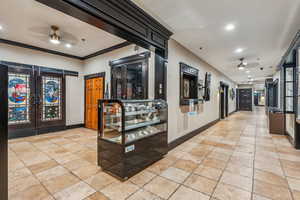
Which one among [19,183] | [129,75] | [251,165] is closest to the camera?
[19,183]

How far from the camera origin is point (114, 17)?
1896mm

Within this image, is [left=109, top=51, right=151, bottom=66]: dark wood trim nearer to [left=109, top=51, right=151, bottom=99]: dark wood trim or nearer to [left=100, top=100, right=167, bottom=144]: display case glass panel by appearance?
[left=109, top=51, right=151, bottom=99]: dark wood trim

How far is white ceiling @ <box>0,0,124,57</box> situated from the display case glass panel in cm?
211

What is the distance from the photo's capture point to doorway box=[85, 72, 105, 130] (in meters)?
4.92

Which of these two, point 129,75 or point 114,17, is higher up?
point 114,17

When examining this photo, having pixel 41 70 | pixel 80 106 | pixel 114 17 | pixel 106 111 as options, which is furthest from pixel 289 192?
pixel 41 70

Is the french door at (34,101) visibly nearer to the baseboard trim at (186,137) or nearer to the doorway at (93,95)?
the doorway at (93,95)

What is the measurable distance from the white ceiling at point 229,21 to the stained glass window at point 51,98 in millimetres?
4586

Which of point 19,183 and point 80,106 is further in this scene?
point 80,106

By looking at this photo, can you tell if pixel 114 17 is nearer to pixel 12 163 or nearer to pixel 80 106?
pixel 12 163

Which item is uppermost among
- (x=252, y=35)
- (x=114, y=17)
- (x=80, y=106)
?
(x=252, y=35)

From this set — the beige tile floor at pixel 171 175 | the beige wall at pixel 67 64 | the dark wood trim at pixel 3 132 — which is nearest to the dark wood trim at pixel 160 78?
the beige tile floor at pixel 171 175

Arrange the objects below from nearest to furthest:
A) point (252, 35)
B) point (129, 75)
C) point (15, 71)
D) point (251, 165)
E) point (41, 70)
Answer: point (251, 165) → point (252, 35) → point (129, 75) → point (15, 71) → point (41, 70)

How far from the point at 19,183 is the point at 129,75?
3091 mm
